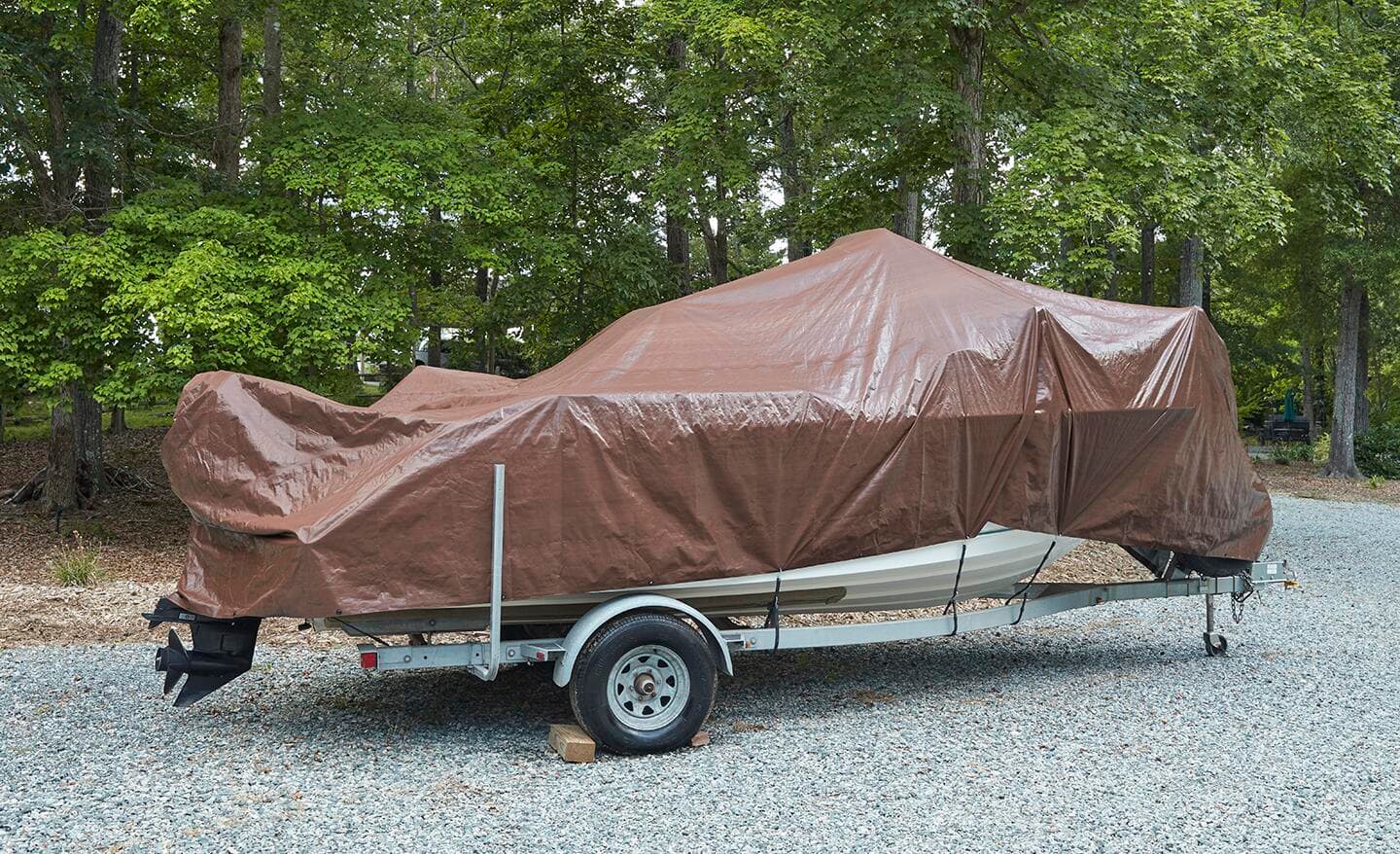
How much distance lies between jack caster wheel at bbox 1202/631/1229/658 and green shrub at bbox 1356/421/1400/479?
20484 mm

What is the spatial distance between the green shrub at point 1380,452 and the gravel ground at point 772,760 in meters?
20.3

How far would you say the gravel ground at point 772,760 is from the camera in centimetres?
502

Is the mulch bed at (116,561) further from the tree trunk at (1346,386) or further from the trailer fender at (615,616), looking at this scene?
the trailer fender at (615,616)

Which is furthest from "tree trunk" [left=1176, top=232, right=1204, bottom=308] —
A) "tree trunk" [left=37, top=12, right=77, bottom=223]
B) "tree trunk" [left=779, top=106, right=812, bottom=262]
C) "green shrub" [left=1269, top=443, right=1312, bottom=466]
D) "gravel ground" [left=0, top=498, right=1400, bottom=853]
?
"tree trunk" [left=37, top=12, right=77, bottom=223]

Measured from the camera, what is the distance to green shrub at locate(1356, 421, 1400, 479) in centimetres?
2636

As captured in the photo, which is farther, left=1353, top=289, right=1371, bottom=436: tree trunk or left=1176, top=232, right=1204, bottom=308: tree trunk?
left=1353, top=289, right=1371, bottom=436: tree trunk

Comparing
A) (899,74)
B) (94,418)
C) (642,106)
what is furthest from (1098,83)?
(94,418)

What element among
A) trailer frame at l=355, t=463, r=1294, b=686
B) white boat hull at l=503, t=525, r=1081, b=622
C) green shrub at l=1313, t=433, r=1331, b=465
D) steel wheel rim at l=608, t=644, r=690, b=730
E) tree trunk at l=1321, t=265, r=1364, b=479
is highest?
tree trunk at l=1321, t=265, r=1364, b=479

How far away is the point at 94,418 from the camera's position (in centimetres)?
1778

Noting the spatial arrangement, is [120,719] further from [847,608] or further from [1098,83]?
[1098,83]

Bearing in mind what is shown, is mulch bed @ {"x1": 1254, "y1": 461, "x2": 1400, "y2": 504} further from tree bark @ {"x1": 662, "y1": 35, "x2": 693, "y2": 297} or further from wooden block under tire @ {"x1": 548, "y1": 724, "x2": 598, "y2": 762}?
wooden block under tire @ {"x1": 548, "y1": 724, "x2": 598, "y2": 762}

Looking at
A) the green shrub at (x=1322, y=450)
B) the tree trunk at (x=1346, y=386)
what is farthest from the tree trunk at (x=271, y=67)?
the green shrub at (x=1322, y=450)

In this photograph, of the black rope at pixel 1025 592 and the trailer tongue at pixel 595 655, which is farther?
the black rope at pixel 1025 592

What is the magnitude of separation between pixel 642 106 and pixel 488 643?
1284 centimetres
